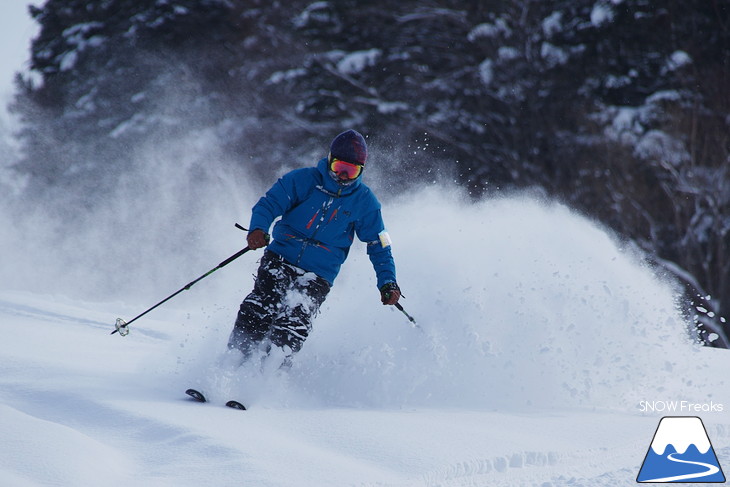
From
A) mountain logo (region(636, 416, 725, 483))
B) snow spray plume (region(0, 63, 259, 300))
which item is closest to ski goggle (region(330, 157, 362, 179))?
mountain logo (region(636, 416, 725, 483))

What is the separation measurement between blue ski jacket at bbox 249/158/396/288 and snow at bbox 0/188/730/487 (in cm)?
65

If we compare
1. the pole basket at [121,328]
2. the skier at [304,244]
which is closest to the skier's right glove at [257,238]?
the skier at [304,244]

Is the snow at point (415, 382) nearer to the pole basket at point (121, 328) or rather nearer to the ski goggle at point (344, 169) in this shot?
the pole basket at point (121, 328)

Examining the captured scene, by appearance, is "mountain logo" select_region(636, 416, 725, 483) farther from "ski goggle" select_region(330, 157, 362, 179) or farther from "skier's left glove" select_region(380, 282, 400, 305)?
"ski goggle" select_region(330, 157, 362, 179)

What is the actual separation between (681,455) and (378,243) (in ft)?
6.78

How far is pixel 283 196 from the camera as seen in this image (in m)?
4.79

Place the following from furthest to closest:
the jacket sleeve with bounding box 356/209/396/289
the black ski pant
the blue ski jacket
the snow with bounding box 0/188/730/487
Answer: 1. the jacket sleeve with bounding box 356/209/396/289
2. the blue ski jacket
3. the black ski pant
4. the snow with bounding box 0/188/730/487

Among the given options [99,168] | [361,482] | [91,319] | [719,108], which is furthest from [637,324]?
[99,168]

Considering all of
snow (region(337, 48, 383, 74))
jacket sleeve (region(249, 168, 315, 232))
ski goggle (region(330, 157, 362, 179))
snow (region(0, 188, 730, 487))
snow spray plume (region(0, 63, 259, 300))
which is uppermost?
ski goggle (region(330, 157, 362, 179))

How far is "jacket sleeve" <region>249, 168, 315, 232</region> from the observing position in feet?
15.5

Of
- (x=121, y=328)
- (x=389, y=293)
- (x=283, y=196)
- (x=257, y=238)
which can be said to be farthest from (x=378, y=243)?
(x=121, y=328)

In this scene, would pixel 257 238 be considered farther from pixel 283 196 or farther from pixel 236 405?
pixel 236 405

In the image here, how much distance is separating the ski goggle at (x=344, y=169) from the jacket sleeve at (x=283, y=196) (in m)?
0.18

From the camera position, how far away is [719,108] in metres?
13.6
